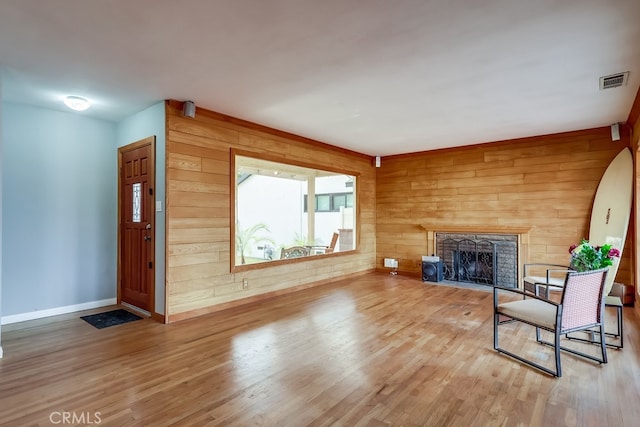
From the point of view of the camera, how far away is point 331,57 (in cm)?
265

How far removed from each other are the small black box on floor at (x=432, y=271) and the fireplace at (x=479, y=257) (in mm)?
293

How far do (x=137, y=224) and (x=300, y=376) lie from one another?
3005 mm

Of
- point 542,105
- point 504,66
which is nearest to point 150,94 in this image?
point 504,66

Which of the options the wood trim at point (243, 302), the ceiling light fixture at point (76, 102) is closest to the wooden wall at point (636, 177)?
the wood trim at point (243, 302)

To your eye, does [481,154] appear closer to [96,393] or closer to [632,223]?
[632,223]

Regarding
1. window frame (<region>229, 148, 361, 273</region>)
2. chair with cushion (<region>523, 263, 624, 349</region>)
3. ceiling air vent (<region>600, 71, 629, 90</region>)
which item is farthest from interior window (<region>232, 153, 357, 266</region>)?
ceiling air vent (<region>600, 71, 629, 90</region>)

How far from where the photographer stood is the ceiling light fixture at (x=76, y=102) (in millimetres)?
3525

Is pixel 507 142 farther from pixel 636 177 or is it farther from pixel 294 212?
pixel 294 212

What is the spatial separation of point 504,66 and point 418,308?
2853 millimetres

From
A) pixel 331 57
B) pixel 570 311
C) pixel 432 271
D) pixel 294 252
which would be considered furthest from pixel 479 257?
pixel 331 57

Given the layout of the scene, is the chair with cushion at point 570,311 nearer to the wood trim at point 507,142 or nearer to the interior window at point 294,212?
the wood trim at point 507,142

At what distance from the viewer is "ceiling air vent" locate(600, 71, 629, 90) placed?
2.98 m

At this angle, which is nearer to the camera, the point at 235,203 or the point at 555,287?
the point at 555,287

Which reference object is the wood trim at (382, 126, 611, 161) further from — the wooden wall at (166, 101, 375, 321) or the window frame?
the wooden wall at (166, 101, 375, 321)
